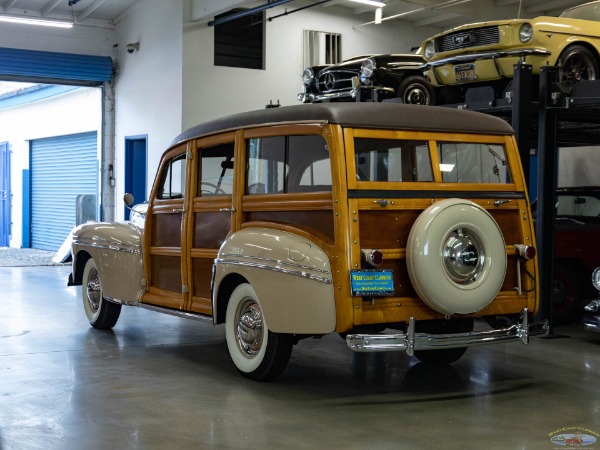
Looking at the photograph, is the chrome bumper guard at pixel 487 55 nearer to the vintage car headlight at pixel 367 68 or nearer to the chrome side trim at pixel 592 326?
the vintage car headlight at pixel 367 68

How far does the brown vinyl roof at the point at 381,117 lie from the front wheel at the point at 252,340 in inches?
51.9

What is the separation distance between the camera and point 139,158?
19.2m

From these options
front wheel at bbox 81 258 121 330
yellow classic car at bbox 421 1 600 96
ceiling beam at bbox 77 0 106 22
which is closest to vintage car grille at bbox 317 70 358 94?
yellow classic car at bbox 421 1 600 96

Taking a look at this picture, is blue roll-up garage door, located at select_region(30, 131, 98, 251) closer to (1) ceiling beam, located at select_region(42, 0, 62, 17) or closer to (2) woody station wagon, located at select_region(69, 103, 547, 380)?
(1) ceiling beam, located at select_region(42, 0, 62, 17)

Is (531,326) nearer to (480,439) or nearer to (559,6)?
(480,439)

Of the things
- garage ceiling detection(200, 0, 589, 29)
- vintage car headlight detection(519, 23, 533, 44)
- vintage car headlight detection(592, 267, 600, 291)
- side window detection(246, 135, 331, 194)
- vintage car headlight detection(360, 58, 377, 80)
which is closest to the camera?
side window detection(246, 135, 331, 194)

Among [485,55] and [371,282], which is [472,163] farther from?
[485,55]

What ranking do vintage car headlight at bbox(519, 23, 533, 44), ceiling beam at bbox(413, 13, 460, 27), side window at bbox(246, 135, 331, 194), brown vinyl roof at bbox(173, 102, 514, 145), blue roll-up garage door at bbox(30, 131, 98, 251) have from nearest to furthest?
brown vinyl roof at bbox(173, 102, 514, 145) < side window at bbox(246, 135, 331, 194) < vintage car headlight at bbox(519, 23, 533, 44) < ceiling beam at bbox(413, 13, 460, 27) < blue roll-up garage door at bbox(30, 131, 98, 251)

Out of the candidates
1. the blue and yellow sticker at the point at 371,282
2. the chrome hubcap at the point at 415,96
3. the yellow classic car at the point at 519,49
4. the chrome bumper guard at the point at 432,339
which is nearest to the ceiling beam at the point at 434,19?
the chrome hubcap at the point at 415,96

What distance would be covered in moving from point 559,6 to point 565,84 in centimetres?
896

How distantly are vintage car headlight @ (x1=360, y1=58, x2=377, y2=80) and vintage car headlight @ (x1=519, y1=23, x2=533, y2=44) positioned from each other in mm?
2565

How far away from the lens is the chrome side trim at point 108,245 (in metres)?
8.05

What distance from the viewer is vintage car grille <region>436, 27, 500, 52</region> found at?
9742 mm

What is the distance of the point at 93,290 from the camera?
8961mm
